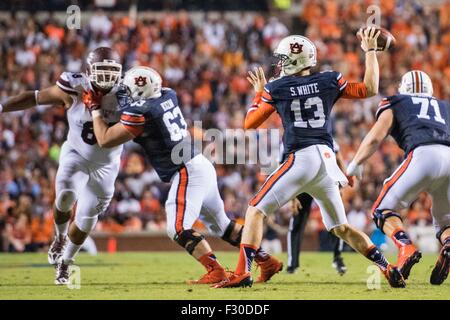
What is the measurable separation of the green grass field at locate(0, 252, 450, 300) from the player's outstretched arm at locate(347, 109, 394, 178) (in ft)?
3.36

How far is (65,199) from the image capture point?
8.55 meters

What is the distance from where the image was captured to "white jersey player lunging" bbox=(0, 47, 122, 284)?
7.94 meters

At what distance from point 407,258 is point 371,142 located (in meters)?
1.02

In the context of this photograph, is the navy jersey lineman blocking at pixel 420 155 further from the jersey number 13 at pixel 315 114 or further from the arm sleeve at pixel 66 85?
the arm sleeve at pixel 66 85

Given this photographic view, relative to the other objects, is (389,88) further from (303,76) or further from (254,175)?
(303,76)

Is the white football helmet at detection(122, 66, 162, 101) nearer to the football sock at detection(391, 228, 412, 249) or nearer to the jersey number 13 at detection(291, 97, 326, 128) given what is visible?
the jersey number 13 at detection(291, 97, 326, 128)

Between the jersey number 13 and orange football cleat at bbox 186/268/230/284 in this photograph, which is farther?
orange football cleat at bbox 186/268/230/284

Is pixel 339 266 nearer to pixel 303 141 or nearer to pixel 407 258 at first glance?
pixel 407 258

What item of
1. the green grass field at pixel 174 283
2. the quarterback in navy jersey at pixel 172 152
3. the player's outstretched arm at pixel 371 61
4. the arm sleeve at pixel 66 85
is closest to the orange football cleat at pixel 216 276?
the quarterback in navy jersey at pixel 172 152

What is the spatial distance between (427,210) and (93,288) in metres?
8.74

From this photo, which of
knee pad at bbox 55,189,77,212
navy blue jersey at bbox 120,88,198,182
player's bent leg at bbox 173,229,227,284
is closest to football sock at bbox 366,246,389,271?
player's bent leg at bbox 173,229,227,284

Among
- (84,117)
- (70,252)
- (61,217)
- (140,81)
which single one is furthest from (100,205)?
(140,81)

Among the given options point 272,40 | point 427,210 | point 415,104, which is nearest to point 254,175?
point 427,210

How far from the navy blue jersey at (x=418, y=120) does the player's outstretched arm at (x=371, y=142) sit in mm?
83
